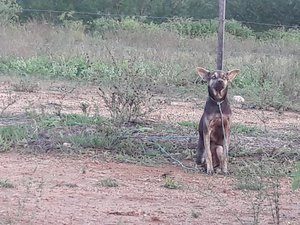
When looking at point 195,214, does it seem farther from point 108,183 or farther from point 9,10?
Answer: point 9,10

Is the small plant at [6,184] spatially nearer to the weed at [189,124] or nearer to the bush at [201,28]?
the weed at [189,124]

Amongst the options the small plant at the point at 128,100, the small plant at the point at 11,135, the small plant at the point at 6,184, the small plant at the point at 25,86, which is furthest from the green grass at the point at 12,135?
the small plant at the point at 25,86

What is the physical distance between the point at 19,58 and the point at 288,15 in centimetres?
1801

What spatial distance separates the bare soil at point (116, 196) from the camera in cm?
655

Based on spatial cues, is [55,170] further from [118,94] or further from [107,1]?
[107,1]

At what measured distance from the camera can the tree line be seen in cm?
3318

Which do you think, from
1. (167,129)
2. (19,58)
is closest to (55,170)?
(167,129)

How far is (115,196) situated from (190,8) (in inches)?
1099

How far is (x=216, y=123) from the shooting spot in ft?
28.7

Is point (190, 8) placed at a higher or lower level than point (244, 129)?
lower

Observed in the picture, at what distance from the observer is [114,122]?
9.73 metres

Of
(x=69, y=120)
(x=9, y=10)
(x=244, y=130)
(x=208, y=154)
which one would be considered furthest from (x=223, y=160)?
(x=9, y=10)

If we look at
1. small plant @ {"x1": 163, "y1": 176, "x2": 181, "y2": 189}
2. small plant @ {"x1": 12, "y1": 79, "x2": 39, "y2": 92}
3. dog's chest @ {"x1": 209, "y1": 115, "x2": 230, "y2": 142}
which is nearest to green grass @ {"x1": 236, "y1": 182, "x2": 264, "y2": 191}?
small plant @ {"x1": 163, "y1": 176, "x2": 181, "y2": 189}

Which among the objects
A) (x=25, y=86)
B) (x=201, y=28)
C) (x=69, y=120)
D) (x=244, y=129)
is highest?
(x=69, y=120)
